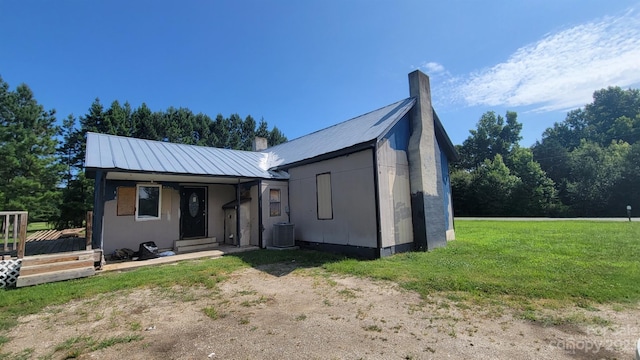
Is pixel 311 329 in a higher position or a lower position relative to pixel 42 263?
lower

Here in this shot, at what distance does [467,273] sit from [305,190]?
5.89 metres

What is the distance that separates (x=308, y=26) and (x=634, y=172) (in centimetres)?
3090

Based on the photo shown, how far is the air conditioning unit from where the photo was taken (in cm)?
1005

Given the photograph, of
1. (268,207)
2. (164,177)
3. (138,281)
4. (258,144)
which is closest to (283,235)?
→ (268,207)

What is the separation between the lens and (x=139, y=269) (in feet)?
24.6

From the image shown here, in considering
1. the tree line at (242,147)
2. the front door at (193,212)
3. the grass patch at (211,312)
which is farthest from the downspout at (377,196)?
the tree line at (242,147)

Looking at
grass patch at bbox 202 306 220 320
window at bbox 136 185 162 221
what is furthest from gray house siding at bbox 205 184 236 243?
grass patch at bbox 202 306 220 320

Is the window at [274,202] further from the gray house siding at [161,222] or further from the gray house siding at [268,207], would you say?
the gray house siding at [161,222]

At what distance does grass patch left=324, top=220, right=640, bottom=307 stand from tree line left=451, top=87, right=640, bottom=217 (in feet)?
72.2

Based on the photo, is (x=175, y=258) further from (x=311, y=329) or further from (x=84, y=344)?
(x=311, y=329)

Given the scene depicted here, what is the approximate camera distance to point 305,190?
1034 cm

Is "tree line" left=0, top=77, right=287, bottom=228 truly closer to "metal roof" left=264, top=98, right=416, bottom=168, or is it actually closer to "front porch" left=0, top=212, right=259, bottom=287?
"front porch" left=0, top=212, right=259, bottom=287

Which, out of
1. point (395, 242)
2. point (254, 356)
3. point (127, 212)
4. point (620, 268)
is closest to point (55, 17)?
point (127, 212)

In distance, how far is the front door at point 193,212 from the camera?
36.0 ft
